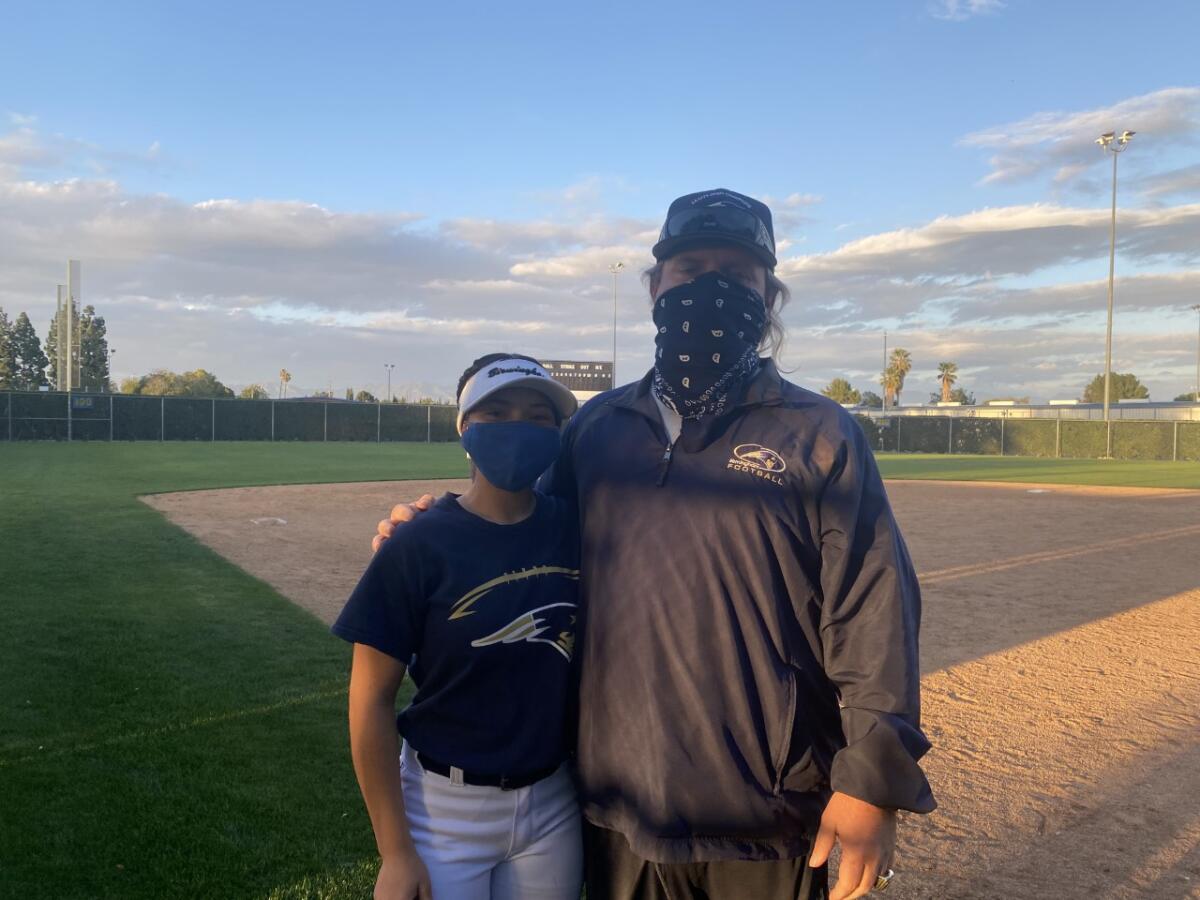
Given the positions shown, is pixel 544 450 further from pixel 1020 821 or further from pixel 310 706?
pixel 310 706

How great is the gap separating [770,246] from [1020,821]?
3192 mm

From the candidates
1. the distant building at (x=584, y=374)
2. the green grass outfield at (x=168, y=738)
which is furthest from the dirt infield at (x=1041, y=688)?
the distant building at (x=584, y=374)

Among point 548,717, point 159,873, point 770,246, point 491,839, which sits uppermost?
point 770,246

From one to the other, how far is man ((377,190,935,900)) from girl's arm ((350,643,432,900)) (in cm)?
42

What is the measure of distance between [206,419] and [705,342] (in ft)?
161

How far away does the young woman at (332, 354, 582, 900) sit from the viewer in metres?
2.02

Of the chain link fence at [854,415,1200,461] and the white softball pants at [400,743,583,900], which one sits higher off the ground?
the chain link fence at [854,415,1200,461]

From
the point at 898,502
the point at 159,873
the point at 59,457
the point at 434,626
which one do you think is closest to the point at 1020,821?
the point at 434,626

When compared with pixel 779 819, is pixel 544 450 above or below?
above

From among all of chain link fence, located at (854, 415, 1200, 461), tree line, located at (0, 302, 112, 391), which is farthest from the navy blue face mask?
tree line, located at (0, 302, 112, 391)

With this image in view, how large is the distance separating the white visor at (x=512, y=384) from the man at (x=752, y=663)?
32 centimetres

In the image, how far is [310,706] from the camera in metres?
5.49

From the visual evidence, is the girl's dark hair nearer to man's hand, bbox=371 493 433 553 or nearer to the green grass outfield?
man's hand, bbox=371 493 433 553

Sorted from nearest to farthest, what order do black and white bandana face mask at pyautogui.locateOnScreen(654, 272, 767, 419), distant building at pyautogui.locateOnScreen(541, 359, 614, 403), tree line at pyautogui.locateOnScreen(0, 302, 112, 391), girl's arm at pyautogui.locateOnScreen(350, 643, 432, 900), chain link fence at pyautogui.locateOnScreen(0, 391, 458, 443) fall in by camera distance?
girl's arm at pyautogui.locateOnScreen(350, 643, 432, 900)
black and white bandana face mask at pyautogui.locateOnScreen(654, 272, 767, 419)
chain link fence at pyautogui.locateOnScreen(0, 391, 458, 443)
distant building at pyautogui.locateOnScreen(541, 359, 614, 403)
tree line at pyautogui.locateOnScreen(0, 302, 112, 391)
